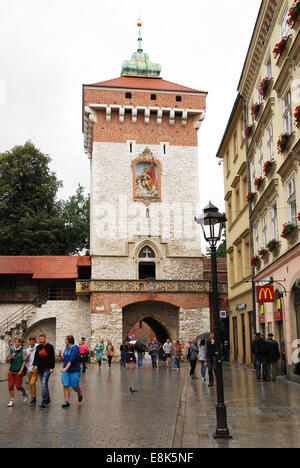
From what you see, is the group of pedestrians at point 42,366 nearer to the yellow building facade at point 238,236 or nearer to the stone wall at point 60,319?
the yellow building facade at point 238,236

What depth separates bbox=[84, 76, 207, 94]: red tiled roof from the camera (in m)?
42.4

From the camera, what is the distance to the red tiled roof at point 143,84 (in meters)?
42.4

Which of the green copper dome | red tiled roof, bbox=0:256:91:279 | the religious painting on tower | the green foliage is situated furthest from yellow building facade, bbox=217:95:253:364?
the green foliage

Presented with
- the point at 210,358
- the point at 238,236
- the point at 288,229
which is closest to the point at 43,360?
the point at 210,358

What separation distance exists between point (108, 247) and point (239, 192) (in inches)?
538

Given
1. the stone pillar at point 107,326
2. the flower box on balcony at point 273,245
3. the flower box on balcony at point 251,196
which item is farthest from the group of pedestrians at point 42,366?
the stone pillar at point 107,326

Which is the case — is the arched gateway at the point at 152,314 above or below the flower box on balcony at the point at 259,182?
below

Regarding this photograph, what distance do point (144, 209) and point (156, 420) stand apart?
3106 centimetres

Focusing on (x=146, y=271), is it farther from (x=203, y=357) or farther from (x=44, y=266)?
(x=203, y=357)

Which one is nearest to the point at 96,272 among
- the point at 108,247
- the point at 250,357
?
the point at 108,247

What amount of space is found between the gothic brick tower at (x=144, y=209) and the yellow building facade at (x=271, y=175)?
9805 millimetres

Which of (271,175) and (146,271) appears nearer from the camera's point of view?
(271,175)

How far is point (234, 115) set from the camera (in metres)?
29.5

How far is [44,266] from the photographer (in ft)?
133
